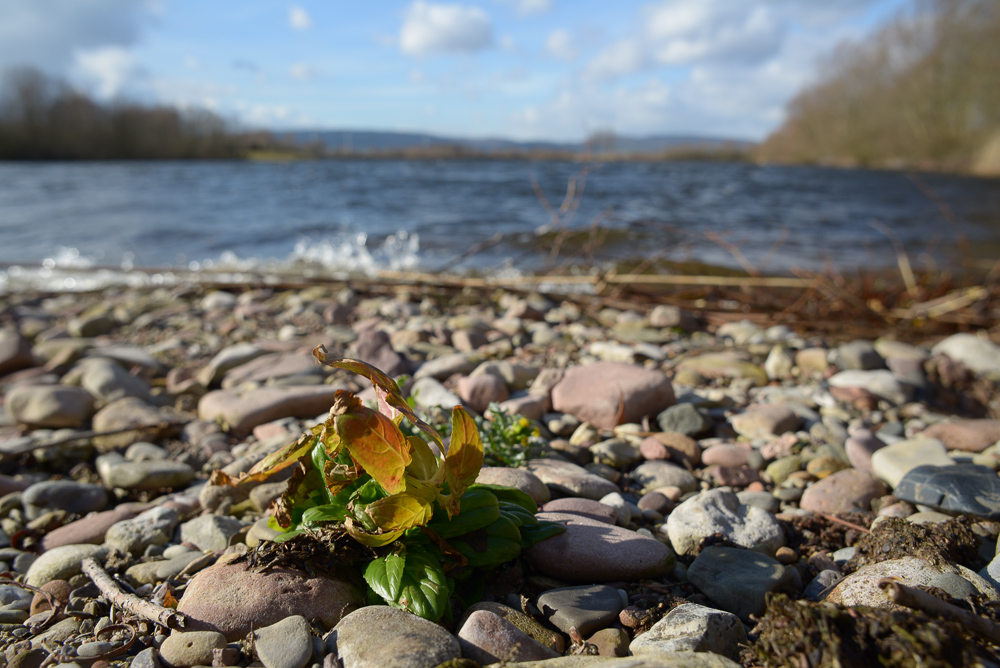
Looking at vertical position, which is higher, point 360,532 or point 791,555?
→ point 360,532

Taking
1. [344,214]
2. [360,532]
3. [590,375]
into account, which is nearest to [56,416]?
[360,532]

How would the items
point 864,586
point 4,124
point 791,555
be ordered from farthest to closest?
point 4,124, point 791,555, point 864,586

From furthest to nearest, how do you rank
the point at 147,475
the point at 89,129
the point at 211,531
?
the point at 89,129 < the point at 147,475 < the point at 211,531

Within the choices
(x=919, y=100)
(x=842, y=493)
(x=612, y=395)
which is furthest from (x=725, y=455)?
(x=919, y=100)

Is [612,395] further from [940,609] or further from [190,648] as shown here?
[190,648]

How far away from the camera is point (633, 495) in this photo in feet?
7.10

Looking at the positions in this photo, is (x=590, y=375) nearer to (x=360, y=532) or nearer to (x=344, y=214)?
(x=360, y=532)

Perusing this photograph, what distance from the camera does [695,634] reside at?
4.24ft

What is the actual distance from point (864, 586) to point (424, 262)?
273 inches

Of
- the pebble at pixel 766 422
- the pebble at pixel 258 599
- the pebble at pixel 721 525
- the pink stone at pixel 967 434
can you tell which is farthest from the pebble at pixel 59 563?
the pink stone at pixel 967 434

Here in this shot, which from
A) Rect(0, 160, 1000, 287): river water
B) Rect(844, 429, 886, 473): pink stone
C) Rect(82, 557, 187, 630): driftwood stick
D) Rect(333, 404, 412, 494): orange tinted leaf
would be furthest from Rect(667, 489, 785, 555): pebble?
Rect(0, 160, 1000, 287): river water

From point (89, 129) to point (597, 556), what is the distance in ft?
232

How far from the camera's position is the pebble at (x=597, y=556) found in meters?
1.59

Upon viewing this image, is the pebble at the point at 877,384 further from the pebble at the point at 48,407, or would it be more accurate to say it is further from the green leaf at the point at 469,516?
the pebble at the point at 48,407
